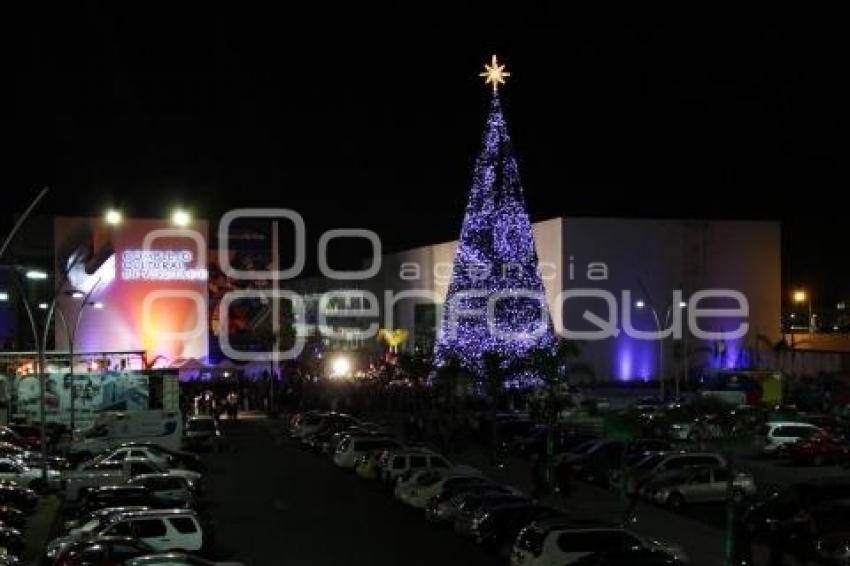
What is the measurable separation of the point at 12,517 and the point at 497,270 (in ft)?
96.0

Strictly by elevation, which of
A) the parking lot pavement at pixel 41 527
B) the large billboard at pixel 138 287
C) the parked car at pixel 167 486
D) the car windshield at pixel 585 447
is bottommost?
the parking lot pavement at pixel 41 527

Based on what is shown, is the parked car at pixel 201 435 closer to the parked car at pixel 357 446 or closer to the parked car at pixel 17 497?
the parked car at pixel 357 446

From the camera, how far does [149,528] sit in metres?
18.7

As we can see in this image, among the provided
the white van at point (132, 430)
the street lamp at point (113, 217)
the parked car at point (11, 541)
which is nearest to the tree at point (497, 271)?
the street lamp at point (113, 217)

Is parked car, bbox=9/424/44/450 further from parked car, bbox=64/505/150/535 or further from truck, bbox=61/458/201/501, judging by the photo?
parked car, bbox=64/505/150/535

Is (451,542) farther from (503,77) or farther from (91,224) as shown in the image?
(91,224)

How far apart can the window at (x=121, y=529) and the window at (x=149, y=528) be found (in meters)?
0.11

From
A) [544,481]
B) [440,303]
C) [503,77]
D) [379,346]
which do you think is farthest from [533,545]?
[379,346]

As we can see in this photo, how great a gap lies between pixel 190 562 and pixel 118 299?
40129 mm

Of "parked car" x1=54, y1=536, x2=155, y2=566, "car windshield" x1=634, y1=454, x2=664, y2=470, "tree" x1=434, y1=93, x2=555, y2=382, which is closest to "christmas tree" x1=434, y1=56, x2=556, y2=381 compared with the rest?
"tree" x1=434, y1=93, x2=555, y2=382

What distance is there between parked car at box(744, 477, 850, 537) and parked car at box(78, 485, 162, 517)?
1157 centimetres

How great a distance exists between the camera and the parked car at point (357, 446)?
32.3 metres

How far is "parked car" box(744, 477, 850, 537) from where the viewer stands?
21188 millimetres

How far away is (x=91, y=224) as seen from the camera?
5200 centimetres
